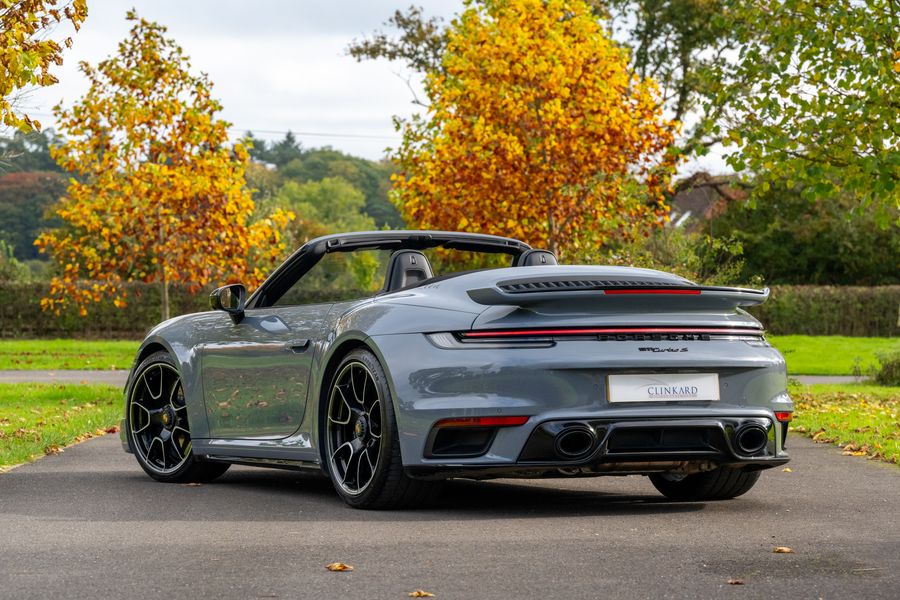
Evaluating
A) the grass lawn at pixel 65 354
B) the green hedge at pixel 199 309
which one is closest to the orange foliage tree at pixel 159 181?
the grass lawn at pixel 65 354

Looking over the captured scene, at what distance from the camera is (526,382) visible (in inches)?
272

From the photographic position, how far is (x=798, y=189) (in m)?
48.3

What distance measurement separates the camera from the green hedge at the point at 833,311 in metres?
40.5

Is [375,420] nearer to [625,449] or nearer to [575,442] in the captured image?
[575,442]

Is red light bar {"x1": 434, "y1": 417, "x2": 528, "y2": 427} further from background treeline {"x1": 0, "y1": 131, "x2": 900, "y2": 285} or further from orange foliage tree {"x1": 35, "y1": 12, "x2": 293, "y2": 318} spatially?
orange foliage tree {"x1": 35, "y1": 12, "x2": 293, "y2": 318}

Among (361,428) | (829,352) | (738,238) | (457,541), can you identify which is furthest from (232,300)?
(738,238)

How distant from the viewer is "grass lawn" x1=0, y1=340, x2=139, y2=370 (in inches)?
1128

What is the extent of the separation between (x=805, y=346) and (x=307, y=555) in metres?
30.8

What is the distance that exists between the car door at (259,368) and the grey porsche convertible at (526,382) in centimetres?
2

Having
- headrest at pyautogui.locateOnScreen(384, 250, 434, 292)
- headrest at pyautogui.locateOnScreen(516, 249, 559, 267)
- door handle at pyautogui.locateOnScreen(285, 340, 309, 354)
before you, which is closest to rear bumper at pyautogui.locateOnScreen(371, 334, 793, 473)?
headrest at pyautogui.locateOnScreen(384, 250, 434, 292)

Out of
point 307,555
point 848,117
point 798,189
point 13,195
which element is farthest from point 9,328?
point 13,195

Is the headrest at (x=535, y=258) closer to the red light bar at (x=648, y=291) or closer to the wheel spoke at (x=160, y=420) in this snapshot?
the red light bar at (x=648, y=291)

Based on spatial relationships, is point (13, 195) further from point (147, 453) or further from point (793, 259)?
point (147, 453)

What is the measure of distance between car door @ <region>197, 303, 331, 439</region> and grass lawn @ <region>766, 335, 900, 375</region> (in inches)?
681
